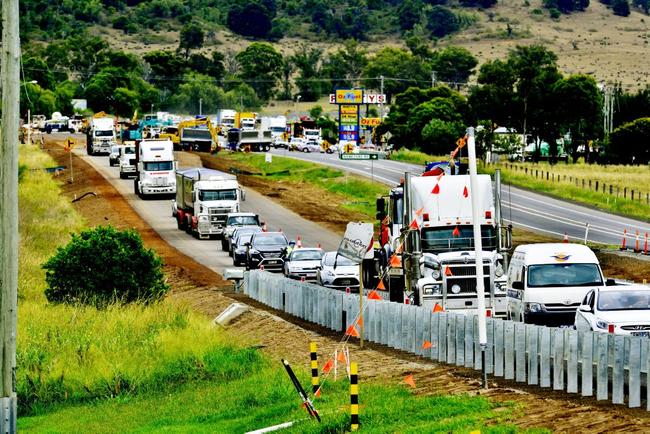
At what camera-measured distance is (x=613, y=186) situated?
85.6 meters

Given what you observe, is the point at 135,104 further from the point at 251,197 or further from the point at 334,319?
the point at 334,319

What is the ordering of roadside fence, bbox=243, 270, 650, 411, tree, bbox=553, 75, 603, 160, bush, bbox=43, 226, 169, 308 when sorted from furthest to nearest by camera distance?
tree, bbox=553, 75, 603, 160, bush, bbox=43, 226, 169, 308, roadside fence, bbox=243, 270, 650, 411

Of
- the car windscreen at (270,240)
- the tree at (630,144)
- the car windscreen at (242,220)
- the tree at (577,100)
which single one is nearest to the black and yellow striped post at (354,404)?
the car windscreen at (270,240)

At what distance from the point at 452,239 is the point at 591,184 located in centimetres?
5620

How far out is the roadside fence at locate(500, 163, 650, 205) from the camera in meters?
80.2

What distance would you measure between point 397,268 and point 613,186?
53453 millimetres

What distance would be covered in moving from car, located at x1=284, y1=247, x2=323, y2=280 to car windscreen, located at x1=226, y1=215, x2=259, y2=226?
1306 cm

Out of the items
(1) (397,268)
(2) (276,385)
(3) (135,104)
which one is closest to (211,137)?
(3) (135,104)

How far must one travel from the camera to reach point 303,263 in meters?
44.3

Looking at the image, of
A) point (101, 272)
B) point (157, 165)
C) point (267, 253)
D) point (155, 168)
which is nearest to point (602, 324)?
point (101, 272)

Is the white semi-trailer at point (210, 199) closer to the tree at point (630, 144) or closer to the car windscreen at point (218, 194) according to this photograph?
the car windscreen at point (218, 194)

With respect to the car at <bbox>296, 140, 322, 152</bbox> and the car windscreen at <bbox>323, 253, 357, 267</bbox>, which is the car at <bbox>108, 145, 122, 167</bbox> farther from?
the car windscreen at <bbox>323, 253, 357, 267</bbox>

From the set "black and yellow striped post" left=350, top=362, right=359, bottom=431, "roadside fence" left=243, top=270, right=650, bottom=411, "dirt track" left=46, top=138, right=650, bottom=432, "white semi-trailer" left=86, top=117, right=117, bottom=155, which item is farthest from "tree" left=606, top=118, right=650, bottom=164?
"black and yellow striped post" left=350, top=362, right=359, bottom=431

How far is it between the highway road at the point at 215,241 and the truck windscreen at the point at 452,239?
21242mm
